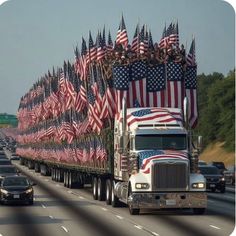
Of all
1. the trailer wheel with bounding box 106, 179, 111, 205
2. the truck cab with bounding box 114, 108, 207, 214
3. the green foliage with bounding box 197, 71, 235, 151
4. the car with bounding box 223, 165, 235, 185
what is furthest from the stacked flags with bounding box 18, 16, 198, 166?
the green foliage with bounding box 197, 71, 235, 151

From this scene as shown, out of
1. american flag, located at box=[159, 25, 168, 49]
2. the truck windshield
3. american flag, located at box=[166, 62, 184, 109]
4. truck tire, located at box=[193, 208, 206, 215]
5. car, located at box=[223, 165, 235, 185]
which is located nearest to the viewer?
the truck windshield

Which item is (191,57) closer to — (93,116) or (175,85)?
(175,85)

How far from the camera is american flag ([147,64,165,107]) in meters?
33.2

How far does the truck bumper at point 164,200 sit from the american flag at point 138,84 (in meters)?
5.54

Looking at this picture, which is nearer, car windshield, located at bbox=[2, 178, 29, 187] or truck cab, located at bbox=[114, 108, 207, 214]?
truck cab, located at bbox=[114, 108, 207, 214]

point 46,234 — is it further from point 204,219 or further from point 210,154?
point 210,154

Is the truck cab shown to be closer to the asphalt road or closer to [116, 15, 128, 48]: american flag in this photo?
the asphalt road

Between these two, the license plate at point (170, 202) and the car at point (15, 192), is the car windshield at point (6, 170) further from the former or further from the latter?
the license plate at point (170, 202)

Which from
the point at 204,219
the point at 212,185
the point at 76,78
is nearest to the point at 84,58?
the point at 76,78

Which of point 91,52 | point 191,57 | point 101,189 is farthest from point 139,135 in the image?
point 91,52

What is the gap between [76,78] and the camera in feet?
171

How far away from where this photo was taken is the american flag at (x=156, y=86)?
33156 mm

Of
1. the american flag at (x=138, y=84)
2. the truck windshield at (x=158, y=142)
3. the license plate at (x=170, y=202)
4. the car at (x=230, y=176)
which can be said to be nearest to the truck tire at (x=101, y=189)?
the american flag at (x=138, y=84)

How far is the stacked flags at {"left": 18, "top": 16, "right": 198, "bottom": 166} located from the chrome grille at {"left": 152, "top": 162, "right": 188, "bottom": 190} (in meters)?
4.48
